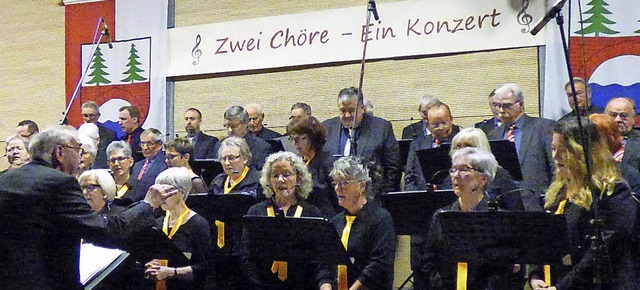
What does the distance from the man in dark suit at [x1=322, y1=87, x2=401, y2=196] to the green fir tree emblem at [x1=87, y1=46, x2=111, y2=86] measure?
12.5 feet

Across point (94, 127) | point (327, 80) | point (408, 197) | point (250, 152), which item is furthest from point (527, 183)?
point (94, 127)

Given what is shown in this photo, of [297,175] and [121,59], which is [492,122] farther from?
Result: [121,59]

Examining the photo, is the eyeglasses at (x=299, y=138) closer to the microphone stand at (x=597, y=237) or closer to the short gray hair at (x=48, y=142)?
the short gray hair at (x=48, y=142)

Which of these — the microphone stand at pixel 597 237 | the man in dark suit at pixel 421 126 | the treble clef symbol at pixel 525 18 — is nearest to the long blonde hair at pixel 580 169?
the microphone stand at pixel 597 237

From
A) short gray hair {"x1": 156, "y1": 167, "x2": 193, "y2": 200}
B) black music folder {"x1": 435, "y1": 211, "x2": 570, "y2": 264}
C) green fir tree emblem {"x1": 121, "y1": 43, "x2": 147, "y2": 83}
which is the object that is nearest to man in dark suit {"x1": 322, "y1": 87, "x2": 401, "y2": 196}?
short gray hair {"x1": 156, "y1": 167, "x2": 193, "y2": 200}

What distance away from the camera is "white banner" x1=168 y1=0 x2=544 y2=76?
23.6 ft

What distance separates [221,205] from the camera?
539cm

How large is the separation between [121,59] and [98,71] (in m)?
0.35

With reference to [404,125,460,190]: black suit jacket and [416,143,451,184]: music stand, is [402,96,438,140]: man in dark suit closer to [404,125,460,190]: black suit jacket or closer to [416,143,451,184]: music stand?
[404,125,460,190]: black suit jacket

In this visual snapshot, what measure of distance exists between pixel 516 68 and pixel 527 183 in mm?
2066

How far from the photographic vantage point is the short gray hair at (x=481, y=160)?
13.9 feet

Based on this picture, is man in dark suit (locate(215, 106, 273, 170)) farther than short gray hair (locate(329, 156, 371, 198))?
Yes

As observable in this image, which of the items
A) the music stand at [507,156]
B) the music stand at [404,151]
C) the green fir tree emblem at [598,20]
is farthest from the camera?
the green fir tree emblem at [598,20]

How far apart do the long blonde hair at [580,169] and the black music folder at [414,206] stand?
649 millimetres
